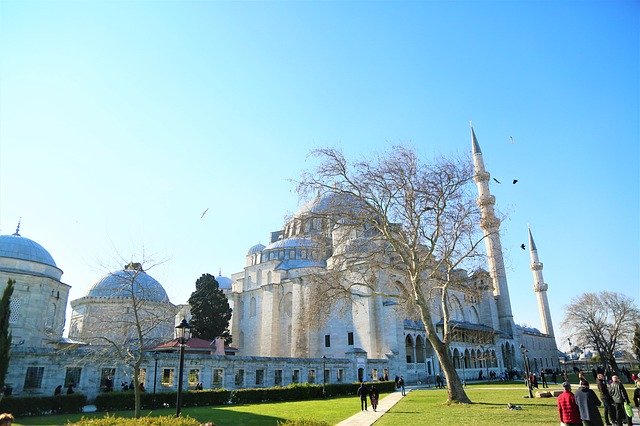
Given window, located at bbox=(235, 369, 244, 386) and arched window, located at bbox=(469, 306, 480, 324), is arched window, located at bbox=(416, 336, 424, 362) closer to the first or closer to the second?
arched window, located at bbox=(469, 306, 480, 324)

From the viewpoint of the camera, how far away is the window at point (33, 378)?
20.5m

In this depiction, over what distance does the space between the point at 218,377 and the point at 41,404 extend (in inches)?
405

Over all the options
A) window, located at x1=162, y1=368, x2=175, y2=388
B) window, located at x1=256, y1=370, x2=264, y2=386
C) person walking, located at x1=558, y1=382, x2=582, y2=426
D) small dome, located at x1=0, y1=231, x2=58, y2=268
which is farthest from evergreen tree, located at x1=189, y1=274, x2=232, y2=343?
person walking, located at x1=558, y1=382, x2=582, y2=426

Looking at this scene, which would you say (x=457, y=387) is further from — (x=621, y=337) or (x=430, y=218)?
(x=621, y=337)

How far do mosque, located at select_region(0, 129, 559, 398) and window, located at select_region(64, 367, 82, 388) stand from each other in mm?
48

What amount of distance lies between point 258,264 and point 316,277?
103 ft

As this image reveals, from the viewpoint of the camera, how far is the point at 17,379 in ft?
66.3

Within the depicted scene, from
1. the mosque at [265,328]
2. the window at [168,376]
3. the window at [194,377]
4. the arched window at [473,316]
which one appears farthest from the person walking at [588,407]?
the arched window at [473,316]

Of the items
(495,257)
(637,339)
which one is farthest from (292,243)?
(637,339)

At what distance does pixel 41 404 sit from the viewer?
1816cm

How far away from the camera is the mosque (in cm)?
2162

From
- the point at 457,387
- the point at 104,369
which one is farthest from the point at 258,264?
the point at 457,387

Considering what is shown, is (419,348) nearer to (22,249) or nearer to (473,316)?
(473,316)

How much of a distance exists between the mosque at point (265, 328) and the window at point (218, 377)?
71 mm
